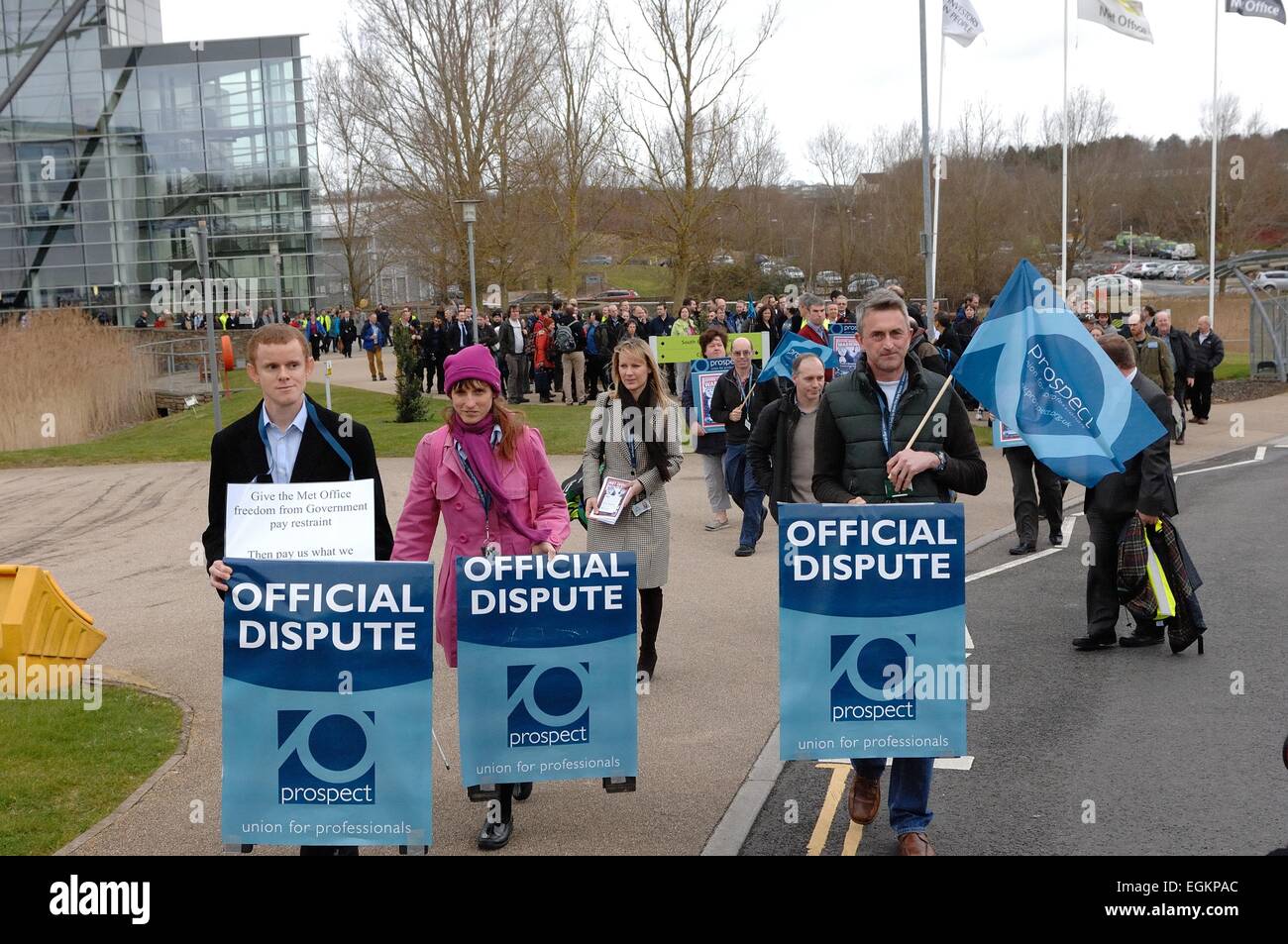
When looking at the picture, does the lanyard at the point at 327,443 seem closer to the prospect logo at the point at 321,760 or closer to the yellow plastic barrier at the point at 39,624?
the prospect logo at the point at 321,760

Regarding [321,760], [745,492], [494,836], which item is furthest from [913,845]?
[745,492]

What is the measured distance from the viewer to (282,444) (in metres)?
5.17

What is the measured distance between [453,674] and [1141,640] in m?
4.61

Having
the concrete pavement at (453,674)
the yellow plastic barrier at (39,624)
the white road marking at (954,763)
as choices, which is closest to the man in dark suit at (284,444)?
the concrete pavement at (453,674)

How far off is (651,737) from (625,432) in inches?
72.8

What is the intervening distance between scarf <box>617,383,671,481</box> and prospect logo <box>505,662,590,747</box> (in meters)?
2.53

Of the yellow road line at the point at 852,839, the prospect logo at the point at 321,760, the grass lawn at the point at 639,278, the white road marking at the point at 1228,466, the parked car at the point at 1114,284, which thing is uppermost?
the grass lawn at the point at 639,278

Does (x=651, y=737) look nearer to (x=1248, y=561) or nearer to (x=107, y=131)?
(x=1248, y=561)

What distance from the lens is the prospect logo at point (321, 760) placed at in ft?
15.9

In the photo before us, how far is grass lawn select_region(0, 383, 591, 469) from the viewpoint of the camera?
865 inches

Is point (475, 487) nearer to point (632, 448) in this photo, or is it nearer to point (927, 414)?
point (927, 414)

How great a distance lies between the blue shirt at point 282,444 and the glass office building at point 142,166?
60891mm

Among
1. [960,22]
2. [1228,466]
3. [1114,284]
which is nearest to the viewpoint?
[1228,466]
